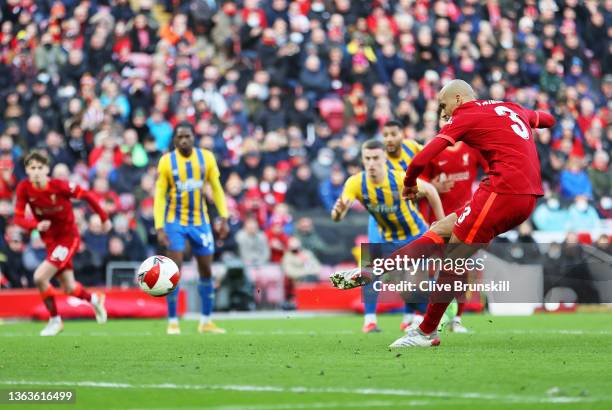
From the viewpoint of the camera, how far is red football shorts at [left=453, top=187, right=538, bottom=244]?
1048cm

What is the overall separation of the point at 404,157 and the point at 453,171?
2.00 feet

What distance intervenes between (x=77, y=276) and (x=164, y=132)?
324 cm

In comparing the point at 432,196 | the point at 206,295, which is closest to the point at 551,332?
the point at 432,196

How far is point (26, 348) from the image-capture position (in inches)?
464

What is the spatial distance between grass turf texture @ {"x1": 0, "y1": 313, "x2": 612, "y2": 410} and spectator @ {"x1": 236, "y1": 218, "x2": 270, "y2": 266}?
6981 millimetres

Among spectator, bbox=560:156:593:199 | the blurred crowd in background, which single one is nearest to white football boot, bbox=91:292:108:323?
the blurred crowd in background

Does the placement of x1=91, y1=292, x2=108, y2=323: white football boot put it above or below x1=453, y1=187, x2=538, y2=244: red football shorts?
below

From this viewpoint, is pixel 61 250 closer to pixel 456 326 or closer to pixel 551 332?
pixel 456 326

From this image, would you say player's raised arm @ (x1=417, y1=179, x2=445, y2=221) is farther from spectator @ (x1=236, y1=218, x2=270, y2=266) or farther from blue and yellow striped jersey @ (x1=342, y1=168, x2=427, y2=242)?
spectator @ (x1=236, y1=218, x2=270, y2=266)

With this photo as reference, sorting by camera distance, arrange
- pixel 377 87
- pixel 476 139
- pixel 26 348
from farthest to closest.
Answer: pixel 377 87
pixel 26 348
pixel 476 139

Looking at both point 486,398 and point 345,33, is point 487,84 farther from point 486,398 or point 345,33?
point 486,398

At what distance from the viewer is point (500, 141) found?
34.8ft

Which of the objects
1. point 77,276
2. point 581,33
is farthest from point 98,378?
point 581,33

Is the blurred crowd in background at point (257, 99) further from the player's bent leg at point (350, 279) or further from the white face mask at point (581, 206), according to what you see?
the player's bent leg at point (350, 279)
